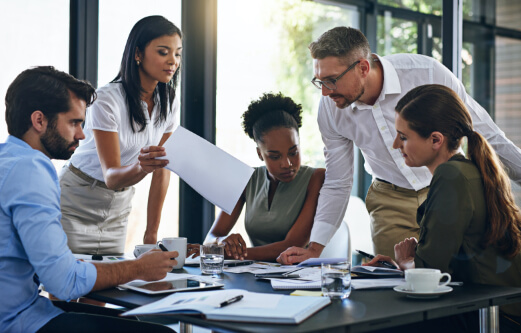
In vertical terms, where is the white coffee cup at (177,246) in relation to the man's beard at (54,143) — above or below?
below

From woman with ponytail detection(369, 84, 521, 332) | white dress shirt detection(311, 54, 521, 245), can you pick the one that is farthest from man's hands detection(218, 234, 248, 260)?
woman with ponytail detection(369, 84, 521, 332)

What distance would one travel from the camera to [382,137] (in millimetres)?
2443

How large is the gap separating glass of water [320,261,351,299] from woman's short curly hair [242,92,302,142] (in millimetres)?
1354

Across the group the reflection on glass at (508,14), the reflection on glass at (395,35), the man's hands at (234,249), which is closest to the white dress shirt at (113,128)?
the man's hands at (234,249)

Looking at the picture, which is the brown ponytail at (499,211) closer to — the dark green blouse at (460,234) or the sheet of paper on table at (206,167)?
the dark green blouse at (460,234)

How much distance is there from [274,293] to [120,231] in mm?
1318

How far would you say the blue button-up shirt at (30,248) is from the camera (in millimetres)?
1450

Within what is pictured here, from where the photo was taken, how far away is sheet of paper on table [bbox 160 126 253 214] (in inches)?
82.7

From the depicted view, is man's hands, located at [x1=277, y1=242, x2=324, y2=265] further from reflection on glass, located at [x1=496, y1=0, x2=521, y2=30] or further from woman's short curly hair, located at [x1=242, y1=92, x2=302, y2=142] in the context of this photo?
reflection on glass, located at [x1=496, y1=0, x2=521, y2=30]

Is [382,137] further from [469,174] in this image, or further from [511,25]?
[511,25]

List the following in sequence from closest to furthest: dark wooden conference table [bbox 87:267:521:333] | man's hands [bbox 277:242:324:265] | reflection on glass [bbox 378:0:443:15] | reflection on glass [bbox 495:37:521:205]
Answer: dark wooden conference table [bbox 87:267:521:333], man's hands [bbox 277:242:324:265], reflection on glass [bbox 495:37:521:205], reflection on glass [bbox 378:0:443:15]

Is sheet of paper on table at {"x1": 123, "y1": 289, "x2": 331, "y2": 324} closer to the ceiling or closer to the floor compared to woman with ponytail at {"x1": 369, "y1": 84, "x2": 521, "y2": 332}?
closer to the floor

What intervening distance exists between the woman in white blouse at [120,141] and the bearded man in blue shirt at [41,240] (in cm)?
74

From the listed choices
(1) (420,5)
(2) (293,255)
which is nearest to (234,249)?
(2) (293,255)
